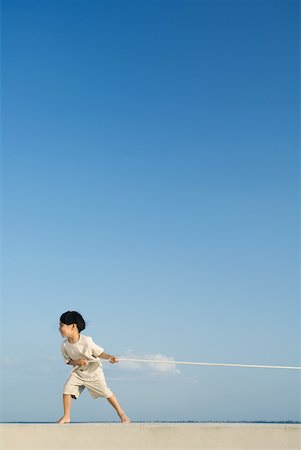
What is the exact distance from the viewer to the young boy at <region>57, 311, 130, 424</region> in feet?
28.8

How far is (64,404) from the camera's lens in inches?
332

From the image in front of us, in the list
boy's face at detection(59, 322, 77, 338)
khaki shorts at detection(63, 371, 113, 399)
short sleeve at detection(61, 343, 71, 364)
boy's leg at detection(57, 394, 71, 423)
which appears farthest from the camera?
short sleeve at detection(61, 343, 71, 364)

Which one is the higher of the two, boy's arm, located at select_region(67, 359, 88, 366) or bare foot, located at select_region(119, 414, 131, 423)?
boy's arm, located at select_region(67, 359, 88, 366)

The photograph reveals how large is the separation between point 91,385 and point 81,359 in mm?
369

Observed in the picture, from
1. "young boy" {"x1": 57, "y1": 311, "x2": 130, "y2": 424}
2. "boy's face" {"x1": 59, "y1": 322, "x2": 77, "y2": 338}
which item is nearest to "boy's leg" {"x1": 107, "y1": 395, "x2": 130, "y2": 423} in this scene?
"young boy" {"x1": 57, "y1": 311, "x2": 130, "y2": 424}

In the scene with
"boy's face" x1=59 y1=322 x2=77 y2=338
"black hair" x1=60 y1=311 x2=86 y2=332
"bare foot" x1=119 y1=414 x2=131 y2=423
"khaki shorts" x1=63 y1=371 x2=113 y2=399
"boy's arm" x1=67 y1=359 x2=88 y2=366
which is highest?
"black hair" x1=60 y1=311 x2=86 y2=332

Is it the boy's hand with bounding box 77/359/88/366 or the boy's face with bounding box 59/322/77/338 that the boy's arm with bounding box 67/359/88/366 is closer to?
the boy's hand with bounding box 77/359/88/366

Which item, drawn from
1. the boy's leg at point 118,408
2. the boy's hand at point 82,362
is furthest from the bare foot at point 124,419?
the boy's hand at point 82,362

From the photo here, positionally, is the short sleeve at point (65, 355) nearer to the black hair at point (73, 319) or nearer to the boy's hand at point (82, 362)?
the boy's hand at point (82, 362)
